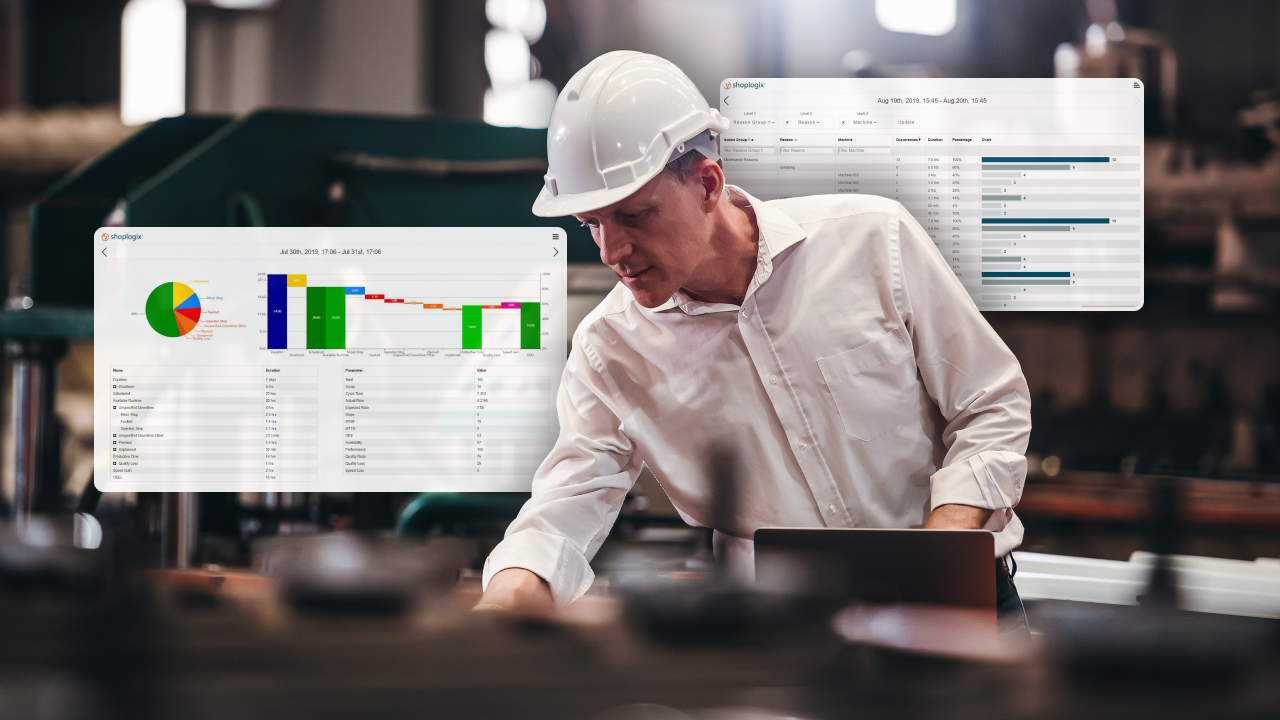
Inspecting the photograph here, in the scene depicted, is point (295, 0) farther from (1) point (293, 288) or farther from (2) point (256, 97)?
(1) point (293, 288)

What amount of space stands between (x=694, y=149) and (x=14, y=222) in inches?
178

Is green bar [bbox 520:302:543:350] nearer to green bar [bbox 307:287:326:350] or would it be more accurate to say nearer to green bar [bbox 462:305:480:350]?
green bar [bbox 462:305:480:350]

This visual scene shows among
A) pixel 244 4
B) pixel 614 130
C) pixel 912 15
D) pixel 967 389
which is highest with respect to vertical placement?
pixel 244 4

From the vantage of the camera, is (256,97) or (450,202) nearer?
(450,202)

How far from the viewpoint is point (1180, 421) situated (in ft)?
12.5

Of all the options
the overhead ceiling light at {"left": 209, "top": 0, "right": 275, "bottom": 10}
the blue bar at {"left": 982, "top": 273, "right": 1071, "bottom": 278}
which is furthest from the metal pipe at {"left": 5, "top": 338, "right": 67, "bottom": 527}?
the overhead ceiling light at {"left": 209, "top": 0, "right": 275, "bottom": 10}

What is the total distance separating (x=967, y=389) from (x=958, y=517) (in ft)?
0.67

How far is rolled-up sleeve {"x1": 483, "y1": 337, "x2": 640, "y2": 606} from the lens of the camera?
1.33m

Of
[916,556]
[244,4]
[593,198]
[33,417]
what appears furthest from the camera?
[244,4]

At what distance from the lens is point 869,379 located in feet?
4.68

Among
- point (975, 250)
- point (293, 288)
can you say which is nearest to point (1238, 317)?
point (975, 250)

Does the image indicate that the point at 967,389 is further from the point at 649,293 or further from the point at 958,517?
the point at 649,293

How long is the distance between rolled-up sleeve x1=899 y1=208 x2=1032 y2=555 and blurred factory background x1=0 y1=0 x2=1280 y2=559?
5.90 feet

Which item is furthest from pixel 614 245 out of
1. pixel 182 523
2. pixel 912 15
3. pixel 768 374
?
pixel 912 15
